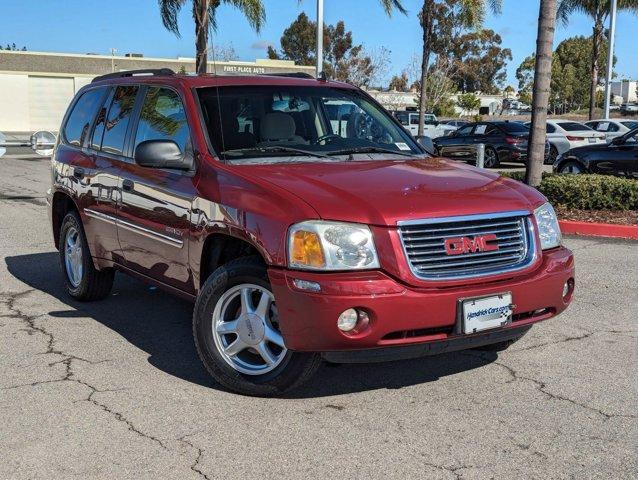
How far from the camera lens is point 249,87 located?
18.5ft

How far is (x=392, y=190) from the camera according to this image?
14.7ft

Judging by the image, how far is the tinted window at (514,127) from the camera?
23.7 meters

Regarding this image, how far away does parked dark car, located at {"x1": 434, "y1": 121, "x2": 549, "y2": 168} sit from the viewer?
23.2m

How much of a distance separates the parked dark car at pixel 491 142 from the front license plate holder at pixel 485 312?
19.2 metres

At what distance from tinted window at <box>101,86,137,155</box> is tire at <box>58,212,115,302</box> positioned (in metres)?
0.84

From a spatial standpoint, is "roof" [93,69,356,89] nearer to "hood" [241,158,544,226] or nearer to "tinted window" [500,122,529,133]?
"hood" [241,158,544,226]

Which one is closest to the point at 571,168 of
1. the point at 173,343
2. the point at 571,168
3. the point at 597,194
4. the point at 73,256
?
the point at 571,168

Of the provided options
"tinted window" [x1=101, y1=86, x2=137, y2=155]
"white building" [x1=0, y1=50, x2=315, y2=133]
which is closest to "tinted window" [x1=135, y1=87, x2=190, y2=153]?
"tinted window" [x1=101, y1=86, x2=137, y2=155]

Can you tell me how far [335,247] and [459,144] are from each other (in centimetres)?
2077

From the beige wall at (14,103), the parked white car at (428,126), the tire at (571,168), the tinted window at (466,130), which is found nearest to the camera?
the tire at (571,168)

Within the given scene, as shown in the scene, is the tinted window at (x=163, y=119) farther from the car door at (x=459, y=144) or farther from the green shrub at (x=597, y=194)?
the car door at (x=459, y=144)

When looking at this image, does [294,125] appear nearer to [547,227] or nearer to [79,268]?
[547,227]

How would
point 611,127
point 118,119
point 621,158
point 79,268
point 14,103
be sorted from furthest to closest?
point 14,103 < point 611,127 < point 621,158 < point 79,268 < point 118,119

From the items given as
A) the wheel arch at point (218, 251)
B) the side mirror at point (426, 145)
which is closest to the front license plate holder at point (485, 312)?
the wheel arch at point (218, 251)
